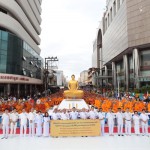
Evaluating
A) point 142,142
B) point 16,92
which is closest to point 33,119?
point 142,142

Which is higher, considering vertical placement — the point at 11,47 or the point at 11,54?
the point at 11,47

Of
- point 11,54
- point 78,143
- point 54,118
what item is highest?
point 11,54

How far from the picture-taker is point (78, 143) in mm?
12008

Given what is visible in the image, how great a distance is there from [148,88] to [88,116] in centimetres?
3529

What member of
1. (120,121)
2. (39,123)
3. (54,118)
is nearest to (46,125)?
(39,123)

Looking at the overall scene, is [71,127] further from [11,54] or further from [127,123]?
[11,54]

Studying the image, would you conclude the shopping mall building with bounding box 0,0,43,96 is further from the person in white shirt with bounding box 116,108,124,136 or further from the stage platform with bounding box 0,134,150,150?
the person in white shirt with bounding box 116,108,124,136

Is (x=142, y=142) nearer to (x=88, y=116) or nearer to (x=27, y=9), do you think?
(x=88, y=116)

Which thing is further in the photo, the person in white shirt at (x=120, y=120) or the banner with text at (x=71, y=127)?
the person in white shirt at (x=120, y=120)

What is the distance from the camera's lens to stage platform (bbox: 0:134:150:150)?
11242 millimetres

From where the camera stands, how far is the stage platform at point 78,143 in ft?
36.9

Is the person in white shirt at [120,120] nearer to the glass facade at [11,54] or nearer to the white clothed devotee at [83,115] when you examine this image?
the white clothed devotee at [83,115]

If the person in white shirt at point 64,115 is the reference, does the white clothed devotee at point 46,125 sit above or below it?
below

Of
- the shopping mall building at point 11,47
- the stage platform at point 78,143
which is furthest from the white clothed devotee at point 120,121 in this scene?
the shopping mall building at point 11,47
